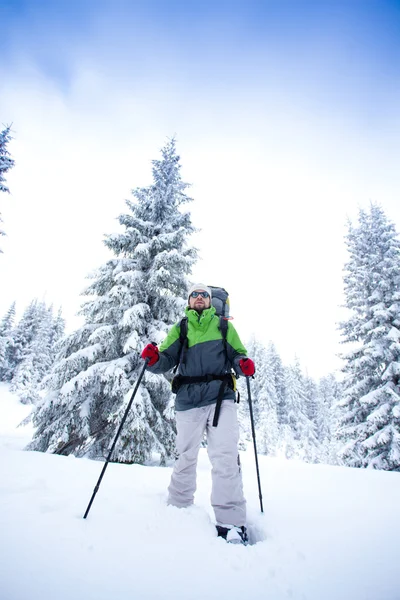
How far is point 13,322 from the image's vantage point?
42031 mm

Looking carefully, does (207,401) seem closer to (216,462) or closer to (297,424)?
(216,462)

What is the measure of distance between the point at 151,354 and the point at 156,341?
14.0ft

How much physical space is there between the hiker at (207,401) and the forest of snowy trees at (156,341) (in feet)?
12.9

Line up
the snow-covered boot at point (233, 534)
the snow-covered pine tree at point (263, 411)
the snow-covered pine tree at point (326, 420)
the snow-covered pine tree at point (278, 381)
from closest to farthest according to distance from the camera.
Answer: the snow-covered boot at point (233, 534) → the snow-covered pine tree at point (263, 411) → the snow-covered pine tree at point (326, 420) → the snow-covered pine tree at point (278, 381)

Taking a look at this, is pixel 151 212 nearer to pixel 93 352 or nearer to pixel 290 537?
pixel 93 352

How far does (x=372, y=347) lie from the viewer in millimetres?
12961

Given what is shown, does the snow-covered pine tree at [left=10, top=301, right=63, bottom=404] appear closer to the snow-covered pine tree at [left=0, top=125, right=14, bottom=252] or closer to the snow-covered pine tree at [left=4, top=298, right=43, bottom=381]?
the snow-covered pine tree at [left=4, top=298, right=43, bottom=381]

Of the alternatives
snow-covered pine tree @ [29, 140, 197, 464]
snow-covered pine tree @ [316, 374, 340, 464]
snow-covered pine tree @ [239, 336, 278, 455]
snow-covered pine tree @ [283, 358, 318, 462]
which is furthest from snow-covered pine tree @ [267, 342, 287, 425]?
snow-covered pine tree @ [29, 140, 197, 464]

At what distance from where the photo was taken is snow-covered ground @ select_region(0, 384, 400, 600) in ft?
5.66

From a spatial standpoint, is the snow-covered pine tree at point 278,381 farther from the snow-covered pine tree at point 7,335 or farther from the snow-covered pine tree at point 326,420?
the snow-covered pine tree at point 7,335

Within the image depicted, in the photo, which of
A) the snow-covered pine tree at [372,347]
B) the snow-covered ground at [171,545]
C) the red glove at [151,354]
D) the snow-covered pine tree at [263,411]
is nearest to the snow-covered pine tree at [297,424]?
the snow-covered pine tree at [263,411]

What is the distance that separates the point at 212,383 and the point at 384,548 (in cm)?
217

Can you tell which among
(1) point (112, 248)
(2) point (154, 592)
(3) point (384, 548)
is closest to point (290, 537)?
(3) point (384, 548)

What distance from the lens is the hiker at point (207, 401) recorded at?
2855 mm
